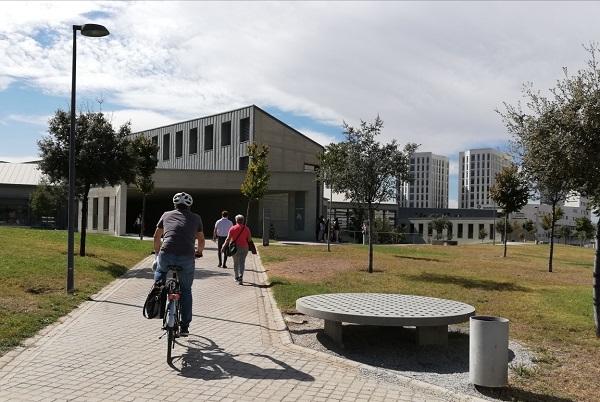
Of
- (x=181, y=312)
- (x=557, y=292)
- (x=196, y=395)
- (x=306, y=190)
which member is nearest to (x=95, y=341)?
(x=181, y=312)

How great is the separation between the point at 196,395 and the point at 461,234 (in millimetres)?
72080

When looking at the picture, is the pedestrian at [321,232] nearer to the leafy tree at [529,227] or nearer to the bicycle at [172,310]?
the bicycle at [172,310]

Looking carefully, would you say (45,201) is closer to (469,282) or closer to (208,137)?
(208,137)

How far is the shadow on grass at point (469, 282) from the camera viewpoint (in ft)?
46.0

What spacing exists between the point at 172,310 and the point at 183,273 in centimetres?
56

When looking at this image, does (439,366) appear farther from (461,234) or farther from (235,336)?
(461,234)

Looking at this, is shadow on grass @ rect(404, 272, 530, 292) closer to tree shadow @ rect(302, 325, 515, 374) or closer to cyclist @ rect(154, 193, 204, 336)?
tree shadow @ rect(302, 325, 515, 374)

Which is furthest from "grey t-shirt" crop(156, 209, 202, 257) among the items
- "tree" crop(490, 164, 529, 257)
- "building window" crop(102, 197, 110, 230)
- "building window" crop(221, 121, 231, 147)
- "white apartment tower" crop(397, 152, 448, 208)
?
"white apartment tower" crop(397, 152, 448, 208)

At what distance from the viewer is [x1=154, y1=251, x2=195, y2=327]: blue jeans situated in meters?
6.66

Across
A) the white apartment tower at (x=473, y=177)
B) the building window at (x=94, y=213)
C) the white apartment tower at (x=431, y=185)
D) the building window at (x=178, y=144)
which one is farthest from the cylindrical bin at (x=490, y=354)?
the white apartment tower at (x=431, y=185)

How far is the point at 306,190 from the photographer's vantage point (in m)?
39.0

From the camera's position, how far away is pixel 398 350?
290 inches

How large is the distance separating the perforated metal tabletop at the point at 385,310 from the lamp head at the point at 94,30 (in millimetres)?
6717

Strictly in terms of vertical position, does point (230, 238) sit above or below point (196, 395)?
above
